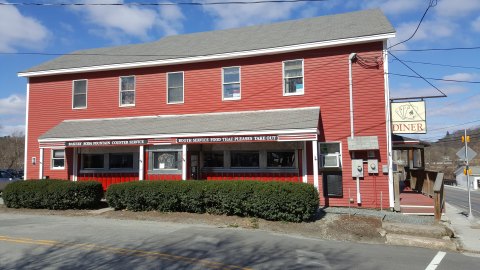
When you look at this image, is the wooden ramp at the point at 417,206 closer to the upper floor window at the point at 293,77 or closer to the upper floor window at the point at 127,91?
the upper floor window at the point at 293,77

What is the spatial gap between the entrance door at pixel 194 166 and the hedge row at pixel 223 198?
3194 millimetres

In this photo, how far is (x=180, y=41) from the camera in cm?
2216

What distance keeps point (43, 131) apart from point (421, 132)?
18211 millimetres

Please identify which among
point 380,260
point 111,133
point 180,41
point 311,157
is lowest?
point 380,260

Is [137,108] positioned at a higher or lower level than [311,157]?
higher

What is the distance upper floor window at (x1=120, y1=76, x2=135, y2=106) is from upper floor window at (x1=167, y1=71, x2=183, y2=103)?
1973 millimetres

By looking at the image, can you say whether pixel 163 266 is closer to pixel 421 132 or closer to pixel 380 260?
pixel 380 260

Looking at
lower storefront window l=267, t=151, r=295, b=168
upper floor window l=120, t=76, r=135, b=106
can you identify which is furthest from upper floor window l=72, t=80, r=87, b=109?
lower storefront window l=267, t=151, r=295, b=168

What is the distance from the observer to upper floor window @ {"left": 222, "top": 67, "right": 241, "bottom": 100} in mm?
17734

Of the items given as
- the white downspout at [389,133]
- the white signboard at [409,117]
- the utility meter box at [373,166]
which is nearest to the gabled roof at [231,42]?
the white downspout at [389,133]

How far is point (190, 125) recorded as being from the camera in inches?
662

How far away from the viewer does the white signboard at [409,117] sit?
15414mm

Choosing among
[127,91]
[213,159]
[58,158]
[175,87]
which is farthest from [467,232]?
[58,158]

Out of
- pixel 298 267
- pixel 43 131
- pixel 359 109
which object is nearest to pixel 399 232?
pixel 298 267
